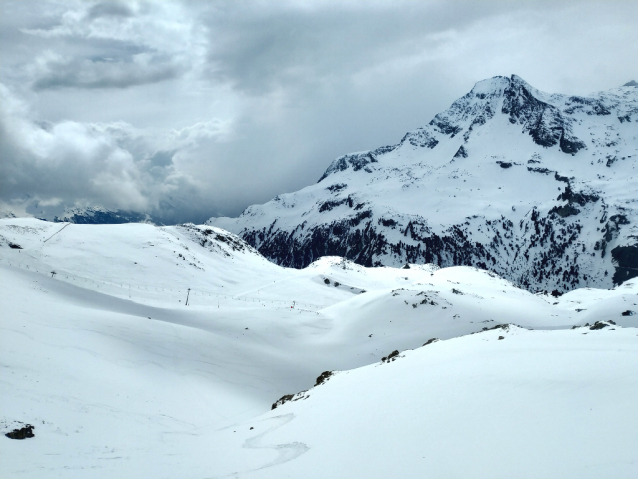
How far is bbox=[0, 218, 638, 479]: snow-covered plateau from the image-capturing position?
30.2 ft

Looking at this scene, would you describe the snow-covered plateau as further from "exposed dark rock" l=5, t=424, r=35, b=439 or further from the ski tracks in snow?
"exposed dark rock" l=5, t=424, r=35, b=439

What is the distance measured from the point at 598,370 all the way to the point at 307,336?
39204 millimetres

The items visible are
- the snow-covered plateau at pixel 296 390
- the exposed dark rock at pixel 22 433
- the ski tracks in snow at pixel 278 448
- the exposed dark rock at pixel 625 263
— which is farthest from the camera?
the exposed dark rock at pixel 625 263

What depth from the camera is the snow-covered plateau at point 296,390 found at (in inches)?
362

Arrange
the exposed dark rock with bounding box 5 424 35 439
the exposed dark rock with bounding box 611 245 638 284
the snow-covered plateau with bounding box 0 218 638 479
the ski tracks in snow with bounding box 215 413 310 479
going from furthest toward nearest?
the exposed dark rock with bounding box 611 245 638 284
the exposed dark rock with bounding box 5 424 35 439
the ski tracks in snow with bounding box 215 413 310 479
the snow-covered plateau with bounding box 0 218 638 479

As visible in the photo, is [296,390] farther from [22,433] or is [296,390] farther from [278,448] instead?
[22,433]

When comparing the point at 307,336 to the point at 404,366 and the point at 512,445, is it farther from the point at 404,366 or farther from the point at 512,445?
the point at 512,445

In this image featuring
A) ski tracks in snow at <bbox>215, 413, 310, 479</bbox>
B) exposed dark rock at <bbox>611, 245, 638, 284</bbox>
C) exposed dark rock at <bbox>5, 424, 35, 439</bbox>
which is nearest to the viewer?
ski tracks in snow at <bbox>215, 413, 310, 479</bbox>

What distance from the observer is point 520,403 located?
1074 centimetres

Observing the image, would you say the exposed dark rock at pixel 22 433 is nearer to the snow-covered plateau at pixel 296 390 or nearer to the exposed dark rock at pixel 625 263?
the snow-covered plateau at pixel 296 390

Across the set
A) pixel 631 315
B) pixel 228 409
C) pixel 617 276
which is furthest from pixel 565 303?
pixel 617 276

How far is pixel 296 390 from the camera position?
112ft

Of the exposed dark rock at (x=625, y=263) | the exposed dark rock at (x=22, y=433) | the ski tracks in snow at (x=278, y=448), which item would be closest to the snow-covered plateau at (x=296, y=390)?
the ski tracks in snow at (x=278, y=448)

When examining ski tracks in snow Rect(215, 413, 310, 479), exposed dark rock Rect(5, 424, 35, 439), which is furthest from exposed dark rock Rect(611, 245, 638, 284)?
exposed dark rock Rect(5, 424, 35, 439)
